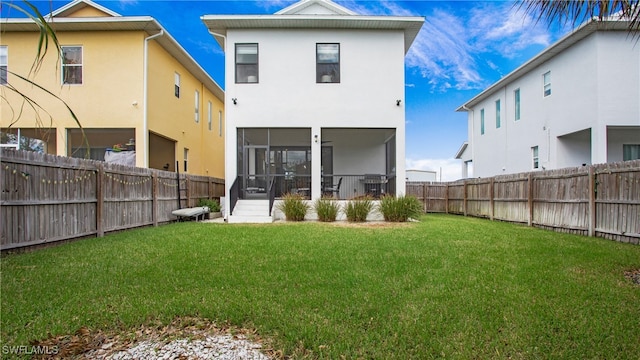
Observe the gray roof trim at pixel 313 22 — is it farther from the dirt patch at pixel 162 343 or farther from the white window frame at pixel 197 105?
the dirt patch at pixel 162 343

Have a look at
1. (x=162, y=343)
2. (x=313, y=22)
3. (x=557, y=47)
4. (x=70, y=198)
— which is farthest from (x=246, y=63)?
(x=557, y=47)

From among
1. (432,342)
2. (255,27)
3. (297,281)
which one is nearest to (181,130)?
(255,27)

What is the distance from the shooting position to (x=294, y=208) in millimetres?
11719

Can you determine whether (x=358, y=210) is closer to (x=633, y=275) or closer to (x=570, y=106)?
(x=633, y=275)

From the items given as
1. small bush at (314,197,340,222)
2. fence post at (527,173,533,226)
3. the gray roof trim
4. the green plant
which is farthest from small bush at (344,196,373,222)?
the gray roof trim

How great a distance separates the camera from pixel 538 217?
423 inches

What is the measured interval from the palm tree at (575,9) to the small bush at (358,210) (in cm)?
825

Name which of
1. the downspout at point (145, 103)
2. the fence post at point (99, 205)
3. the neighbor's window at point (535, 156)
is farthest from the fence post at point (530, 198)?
the downspout at point (145, 103)

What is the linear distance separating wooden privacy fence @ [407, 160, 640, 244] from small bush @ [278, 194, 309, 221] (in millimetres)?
7113

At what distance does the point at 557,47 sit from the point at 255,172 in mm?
13288

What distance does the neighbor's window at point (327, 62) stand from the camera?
1298 centimetres

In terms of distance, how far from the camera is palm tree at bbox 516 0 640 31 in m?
3.43

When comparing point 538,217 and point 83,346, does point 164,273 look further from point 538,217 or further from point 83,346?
point 538,217

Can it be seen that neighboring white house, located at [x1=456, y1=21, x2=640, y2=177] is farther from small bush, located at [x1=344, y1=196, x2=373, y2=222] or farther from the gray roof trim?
small bush, located at [x1=344, y1=196, x2=373, y2=222]
